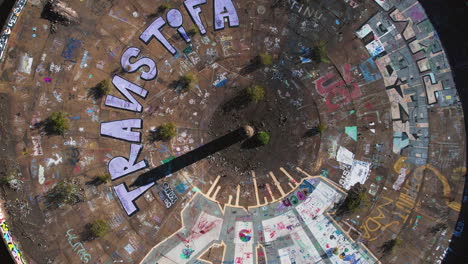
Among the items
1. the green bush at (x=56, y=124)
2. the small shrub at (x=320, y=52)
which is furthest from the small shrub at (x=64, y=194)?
the small shrub at (x=320, y=52)

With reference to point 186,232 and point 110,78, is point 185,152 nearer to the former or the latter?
point 186,232

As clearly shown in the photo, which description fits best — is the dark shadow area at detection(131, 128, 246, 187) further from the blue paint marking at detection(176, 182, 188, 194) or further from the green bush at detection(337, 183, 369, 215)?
the green bush at detection(337, 183, 369, 215)

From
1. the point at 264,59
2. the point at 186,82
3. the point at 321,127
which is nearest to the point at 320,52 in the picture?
the point at 264,59

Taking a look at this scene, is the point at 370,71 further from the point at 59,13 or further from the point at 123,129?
the point at 59,13

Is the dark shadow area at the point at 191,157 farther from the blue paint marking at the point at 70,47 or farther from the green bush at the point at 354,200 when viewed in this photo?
the blue paint marking at the point at 70,47

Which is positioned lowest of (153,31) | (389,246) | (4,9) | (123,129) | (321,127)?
(389,246)

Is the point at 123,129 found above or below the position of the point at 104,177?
above

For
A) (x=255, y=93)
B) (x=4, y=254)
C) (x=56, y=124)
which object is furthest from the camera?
(x=4, y=254)
